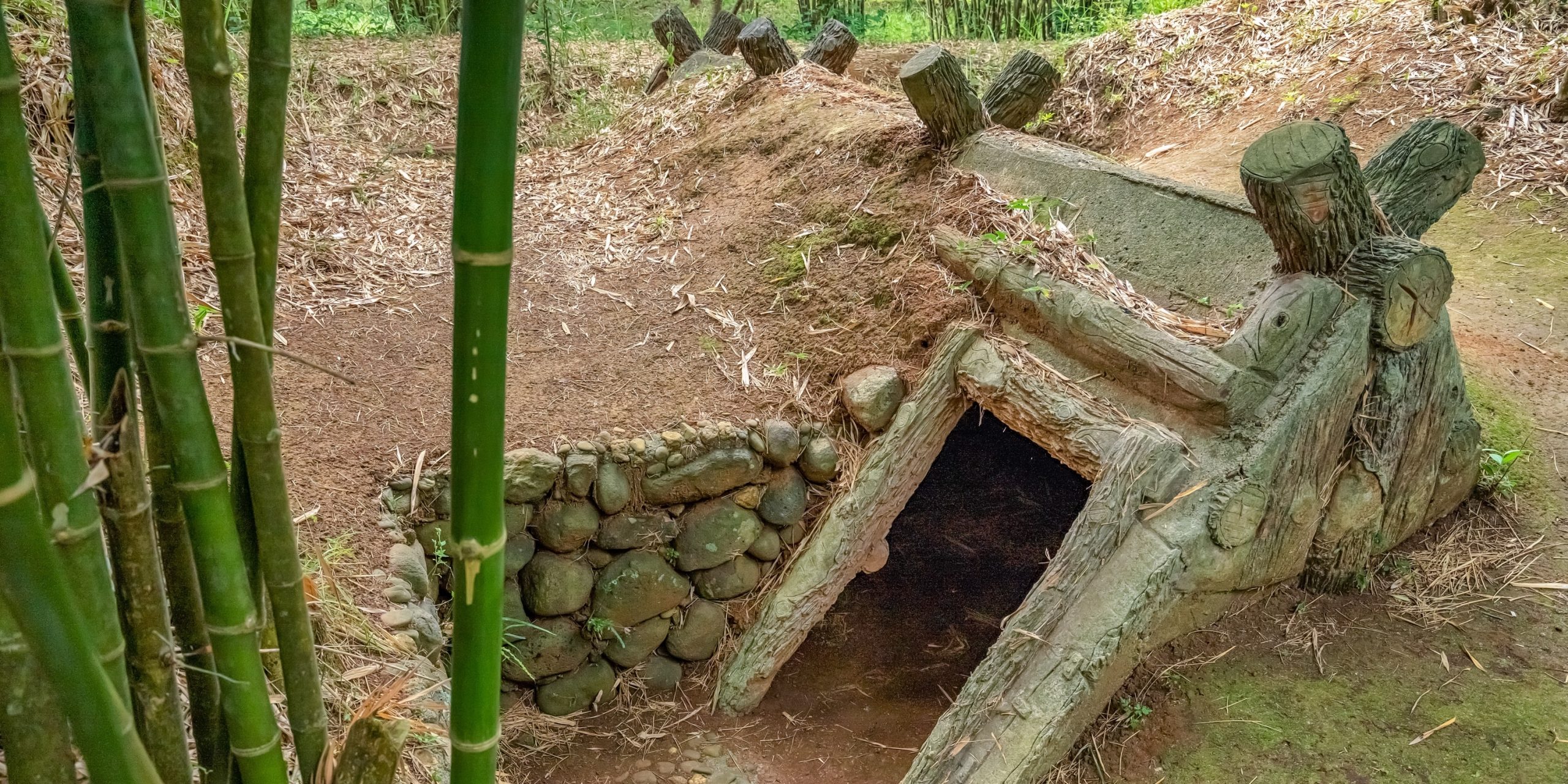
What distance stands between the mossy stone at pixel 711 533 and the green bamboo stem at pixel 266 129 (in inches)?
119

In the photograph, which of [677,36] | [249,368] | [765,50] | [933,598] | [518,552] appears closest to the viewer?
[249,368]

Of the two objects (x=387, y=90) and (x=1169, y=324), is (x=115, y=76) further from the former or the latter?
(x=387, y=90)

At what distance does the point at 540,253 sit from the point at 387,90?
3.20 metres

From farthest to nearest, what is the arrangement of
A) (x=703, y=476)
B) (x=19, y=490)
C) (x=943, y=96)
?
(x=943, y=96) < (x=703, y=476) < (x=19, y=490)

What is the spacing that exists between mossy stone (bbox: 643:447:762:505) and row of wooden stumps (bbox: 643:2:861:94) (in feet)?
11.5

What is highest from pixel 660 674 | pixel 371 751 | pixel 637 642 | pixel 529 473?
pixel 371 751

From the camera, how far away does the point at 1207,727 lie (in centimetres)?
342

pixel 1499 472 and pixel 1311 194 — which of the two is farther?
pixel 1499 472

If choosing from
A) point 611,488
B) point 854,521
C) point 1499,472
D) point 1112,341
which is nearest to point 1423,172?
point 1112,341

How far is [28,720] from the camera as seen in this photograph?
104 cm

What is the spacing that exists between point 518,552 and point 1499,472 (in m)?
4.02

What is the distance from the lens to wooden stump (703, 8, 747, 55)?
7848 mm

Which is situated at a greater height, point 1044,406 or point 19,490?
point 19,490

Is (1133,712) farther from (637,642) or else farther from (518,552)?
(518,552)
